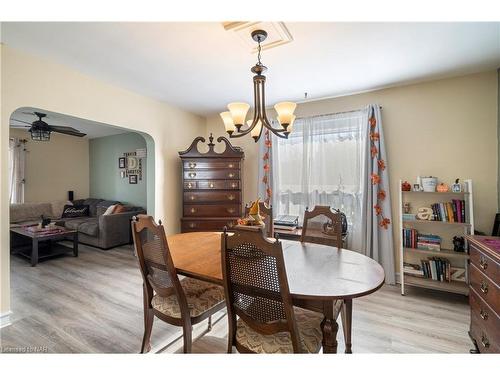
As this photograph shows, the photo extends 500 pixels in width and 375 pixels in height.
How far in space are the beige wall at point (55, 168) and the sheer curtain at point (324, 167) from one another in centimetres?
555

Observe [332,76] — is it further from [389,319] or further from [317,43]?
[389,319]

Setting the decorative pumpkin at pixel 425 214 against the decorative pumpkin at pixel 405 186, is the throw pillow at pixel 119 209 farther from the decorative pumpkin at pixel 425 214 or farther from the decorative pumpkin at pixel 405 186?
the decorative pumpkin at pixel 425 214

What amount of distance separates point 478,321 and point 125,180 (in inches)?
241

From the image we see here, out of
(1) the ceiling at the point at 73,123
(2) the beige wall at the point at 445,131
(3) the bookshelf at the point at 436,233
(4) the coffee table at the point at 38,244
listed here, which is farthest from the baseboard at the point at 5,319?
(2) the beige wall at the point at 445,131

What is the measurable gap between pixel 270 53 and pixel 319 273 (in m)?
1.89

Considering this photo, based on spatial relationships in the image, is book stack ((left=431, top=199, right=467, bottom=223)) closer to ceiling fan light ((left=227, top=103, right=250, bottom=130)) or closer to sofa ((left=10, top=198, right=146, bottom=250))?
ceiling fan light ((left=227, top=103, right=250, bottom=130))

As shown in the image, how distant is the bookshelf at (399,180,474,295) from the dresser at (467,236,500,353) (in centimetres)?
86

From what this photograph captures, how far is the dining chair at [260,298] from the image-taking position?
3.48ft

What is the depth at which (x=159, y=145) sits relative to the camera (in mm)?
3443

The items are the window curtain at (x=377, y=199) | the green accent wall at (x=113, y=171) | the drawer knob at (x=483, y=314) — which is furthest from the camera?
the green accent wall at (x=113, y=171)

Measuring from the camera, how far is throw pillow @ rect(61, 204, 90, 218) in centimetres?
515

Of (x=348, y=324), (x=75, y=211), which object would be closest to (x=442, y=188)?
(x=348, y=324)

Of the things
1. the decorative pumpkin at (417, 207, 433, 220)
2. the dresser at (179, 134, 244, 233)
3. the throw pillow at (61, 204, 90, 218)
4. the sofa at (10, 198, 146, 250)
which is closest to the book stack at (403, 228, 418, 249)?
the decorative pumpkin at (417, 207, 433, 220)
